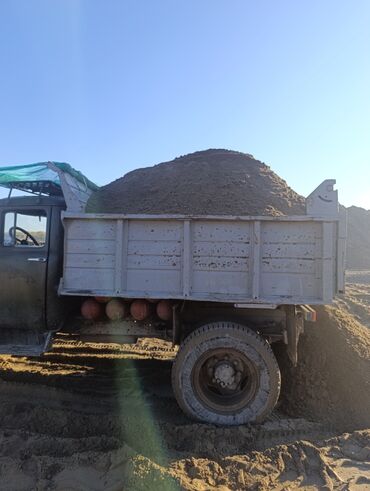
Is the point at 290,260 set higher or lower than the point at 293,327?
higher

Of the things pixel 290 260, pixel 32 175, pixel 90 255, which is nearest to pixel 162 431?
pixel 90 255

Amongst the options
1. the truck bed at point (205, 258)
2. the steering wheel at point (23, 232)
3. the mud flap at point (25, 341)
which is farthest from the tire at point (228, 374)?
the steering wheel at point (23, 232)

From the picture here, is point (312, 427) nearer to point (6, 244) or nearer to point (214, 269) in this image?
point (214, 269)

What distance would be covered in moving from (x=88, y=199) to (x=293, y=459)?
4156 millimetres

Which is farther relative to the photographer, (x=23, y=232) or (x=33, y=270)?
(x=23, y=232)

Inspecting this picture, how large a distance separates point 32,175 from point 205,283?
111 inches

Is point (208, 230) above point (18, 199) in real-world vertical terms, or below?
below

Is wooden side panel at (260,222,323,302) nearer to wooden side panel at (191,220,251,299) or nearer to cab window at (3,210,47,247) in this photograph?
wooden side panel at (191,220,251,299)

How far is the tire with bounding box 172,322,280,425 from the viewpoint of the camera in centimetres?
444

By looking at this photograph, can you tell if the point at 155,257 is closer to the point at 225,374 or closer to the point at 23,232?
the point at 225,374

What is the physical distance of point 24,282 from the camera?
498 centimetres

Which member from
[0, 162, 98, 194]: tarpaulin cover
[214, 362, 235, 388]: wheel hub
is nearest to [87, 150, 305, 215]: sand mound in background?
[0, 162, 98, 194]: tarpaulin cover

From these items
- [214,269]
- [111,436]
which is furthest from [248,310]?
[111,436]

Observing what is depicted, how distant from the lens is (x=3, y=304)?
5.01 m
